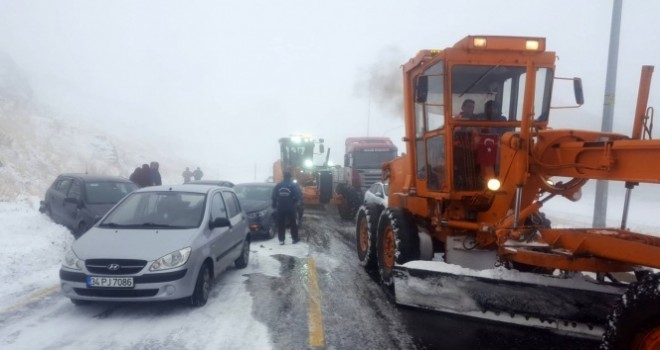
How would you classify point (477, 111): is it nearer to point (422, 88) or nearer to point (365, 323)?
point (422, 88)

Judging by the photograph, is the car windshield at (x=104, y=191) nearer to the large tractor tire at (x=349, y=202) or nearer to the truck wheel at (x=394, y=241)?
the truck wheel at (x=394, y=241)

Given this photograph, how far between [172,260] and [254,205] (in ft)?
21.4

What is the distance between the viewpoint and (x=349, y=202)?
1684 cm

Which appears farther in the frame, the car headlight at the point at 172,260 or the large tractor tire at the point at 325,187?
the large tractor tire at the point at 325,187

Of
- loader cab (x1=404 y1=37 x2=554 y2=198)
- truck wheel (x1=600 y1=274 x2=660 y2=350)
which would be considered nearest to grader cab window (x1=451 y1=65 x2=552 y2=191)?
loader cab (x1=404 y1=37 x2=554 y2=198)

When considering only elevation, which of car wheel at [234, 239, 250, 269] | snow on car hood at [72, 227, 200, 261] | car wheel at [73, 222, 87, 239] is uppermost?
snow on car hood at [72, 227, 200, 261]

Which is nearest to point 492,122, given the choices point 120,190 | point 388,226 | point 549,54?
point 549,54

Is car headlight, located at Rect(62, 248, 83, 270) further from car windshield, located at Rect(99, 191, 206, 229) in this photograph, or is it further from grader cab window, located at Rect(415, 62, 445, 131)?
grader cab window, located at Rect(415, 62, 445, 131)

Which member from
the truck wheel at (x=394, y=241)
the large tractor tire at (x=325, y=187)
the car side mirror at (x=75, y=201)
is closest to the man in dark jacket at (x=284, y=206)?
the truck wheel at (x=394, y=241)

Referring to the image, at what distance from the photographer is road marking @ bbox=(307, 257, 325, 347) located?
190 inches

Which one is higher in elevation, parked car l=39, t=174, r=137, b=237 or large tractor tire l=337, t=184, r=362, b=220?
parked car l=39, t=174, r=137, b=237

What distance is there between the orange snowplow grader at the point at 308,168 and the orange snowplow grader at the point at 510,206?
1234 cm

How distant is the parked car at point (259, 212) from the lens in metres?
11.5

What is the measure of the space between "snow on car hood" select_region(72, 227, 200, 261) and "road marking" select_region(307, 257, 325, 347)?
1764 mm
